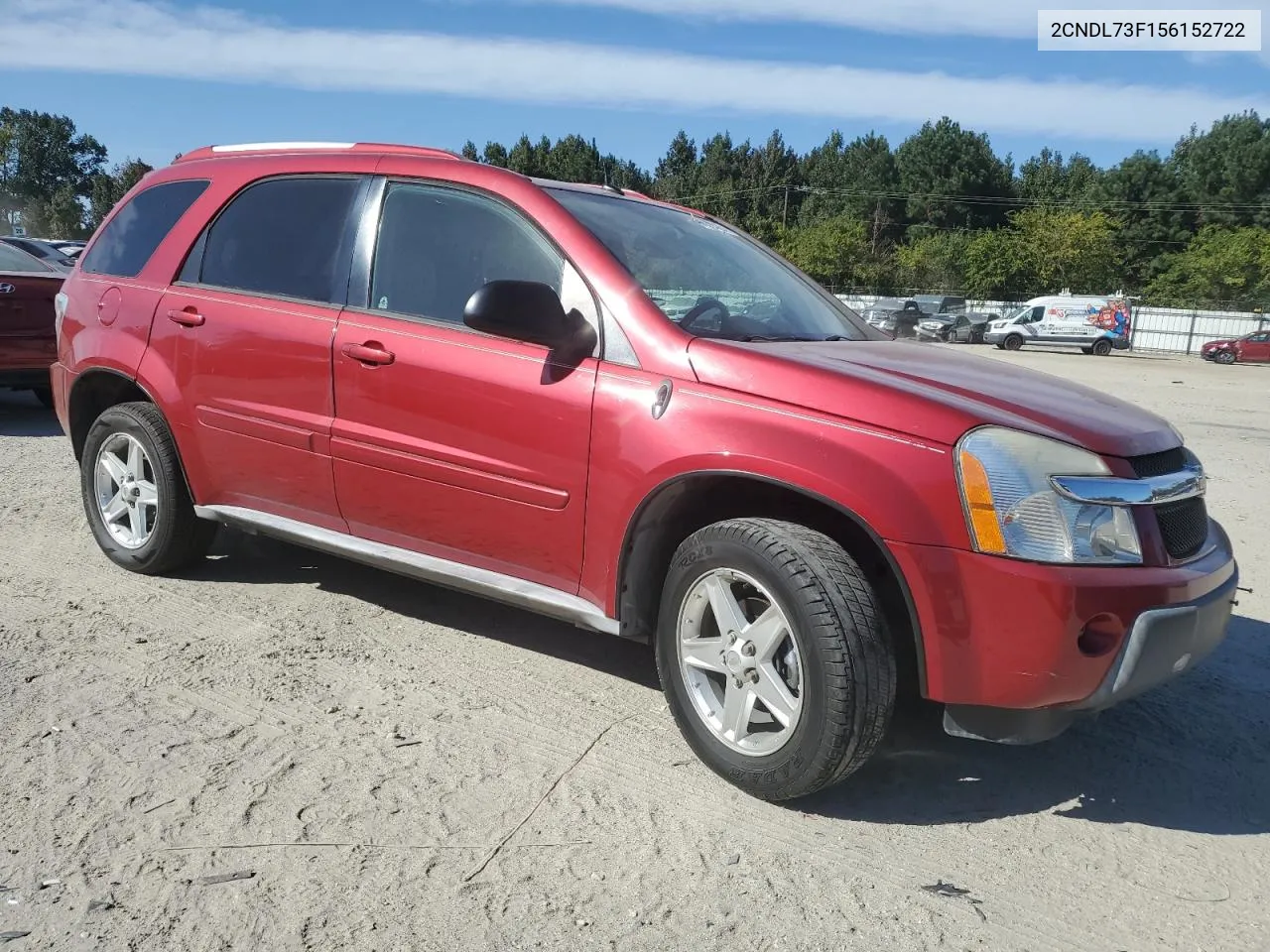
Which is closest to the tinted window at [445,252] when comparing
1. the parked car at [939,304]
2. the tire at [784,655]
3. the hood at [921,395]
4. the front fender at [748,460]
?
the front fender at [748,460]

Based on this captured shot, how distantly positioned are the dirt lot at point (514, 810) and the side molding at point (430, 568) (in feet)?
1.20

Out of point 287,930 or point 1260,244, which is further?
point 1260,244

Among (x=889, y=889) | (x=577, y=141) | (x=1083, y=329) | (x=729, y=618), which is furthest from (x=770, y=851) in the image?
(x=577, y=141)

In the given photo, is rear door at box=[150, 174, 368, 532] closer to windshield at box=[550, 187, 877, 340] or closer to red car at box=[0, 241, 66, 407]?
windshield at box=[550, 187, 877, 340]

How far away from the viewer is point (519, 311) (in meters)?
3.21

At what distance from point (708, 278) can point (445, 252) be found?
0.94m

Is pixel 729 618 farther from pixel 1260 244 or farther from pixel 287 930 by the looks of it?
pixel 1260 244

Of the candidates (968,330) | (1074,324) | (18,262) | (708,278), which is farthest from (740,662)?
(968,330)

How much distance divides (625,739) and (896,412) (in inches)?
53.9

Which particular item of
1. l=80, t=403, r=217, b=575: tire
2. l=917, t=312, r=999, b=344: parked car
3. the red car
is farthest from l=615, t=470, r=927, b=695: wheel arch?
l=917, t=312, r=999, b=344: parked car

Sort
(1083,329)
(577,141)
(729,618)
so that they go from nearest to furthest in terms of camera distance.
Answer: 1. (729,618)
2. (1083,329)
3. (577,141)

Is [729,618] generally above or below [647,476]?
below

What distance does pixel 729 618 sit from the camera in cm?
305

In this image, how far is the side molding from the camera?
3.38m
